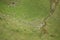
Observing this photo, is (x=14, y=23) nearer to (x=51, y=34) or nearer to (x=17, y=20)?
(x=17, y=20)

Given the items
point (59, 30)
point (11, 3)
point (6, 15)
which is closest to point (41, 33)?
point (59, 30)

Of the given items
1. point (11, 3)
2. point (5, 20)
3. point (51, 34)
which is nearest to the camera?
point (51, 34)

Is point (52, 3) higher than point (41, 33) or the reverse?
higher

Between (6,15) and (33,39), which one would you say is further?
(6,15)

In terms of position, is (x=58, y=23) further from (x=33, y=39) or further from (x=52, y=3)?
(x=33, y=39)

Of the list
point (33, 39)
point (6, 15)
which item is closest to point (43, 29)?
point (33, 39)

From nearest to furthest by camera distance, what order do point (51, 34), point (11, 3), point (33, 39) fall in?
point (33, 39), point (51, 34), point (11, 3)
